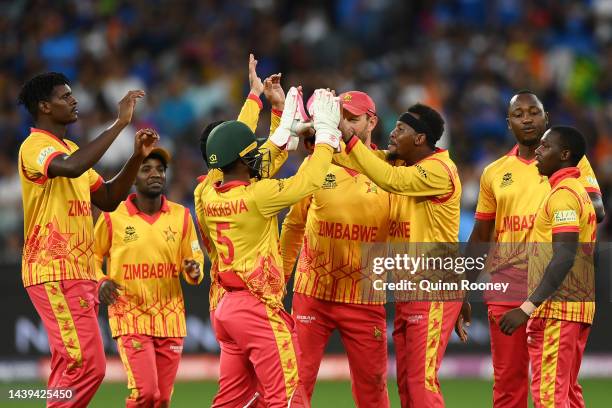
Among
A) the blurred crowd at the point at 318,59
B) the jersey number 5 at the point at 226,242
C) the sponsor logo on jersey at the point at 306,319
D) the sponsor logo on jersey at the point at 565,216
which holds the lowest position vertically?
the sponsor logo on jersey at the point at 306,319

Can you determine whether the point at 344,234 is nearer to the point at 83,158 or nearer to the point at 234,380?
the point at 234,380

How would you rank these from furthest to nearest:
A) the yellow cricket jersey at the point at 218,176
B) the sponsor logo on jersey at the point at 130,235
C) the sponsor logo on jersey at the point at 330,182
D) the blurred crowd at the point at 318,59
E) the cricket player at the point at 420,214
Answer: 1. the blurred crowd at the point at 318,59
2. the sponsor logo on jersey at the point at 130,235
3. the sponsor logo on jersey at the point at 330,182
4. the cricket player at the point at 420,214
5. the yellow cricket jersey at the point at 218,176

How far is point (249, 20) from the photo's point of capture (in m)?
18.8

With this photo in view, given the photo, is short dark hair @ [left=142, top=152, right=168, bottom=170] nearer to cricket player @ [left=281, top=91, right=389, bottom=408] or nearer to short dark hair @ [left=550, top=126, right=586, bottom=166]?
cricket player @ [left=281, top=91, right=389, bottom=408]

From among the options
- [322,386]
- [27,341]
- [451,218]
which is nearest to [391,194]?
[451,218]

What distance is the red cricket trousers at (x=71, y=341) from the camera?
26.6ft

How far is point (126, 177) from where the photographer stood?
338 inches

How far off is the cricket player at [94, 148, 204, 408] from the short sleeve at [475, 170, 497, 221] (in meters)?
2.27

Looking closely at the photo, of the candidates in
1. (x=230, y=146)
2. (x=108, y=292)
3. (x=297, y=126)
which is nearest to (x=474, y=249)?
(x=297, y=126)

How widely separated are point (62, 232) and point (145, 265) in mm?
1431

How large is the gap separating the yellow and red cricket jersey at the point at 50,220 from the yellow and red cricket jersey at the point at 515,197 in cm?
305

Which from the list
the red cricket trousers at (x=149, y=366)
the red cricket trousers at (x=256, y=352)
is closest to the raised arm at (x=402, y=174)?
the red cricket trousers at (x=256, y=352)

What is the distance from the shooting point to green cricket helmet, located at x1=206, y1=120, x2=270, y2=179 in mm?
7863

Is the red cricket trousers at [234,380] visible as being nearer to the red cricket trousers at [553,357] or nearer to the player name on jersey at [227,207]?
the player name on jersey at [227,207]
